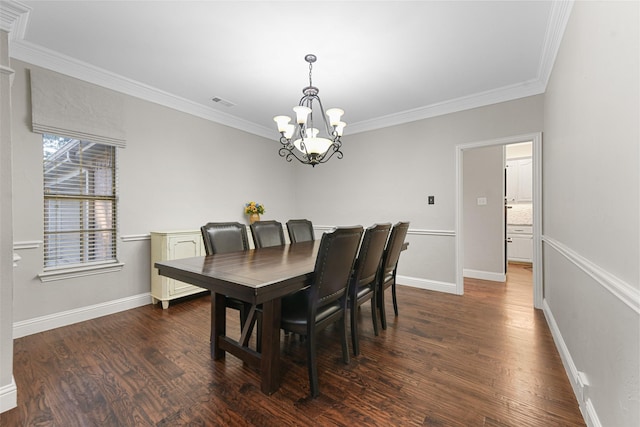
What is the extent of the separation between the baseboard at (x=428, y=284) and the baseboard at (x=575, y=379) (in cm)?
123

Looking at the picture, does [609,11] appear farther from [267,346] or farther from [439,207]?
[439,207]

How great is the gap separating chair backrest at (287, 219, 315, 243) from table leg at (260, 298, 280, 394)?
5.47ft

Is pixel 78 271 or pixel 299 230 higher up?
pixel 299 230

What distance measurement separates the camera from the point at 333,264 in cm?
172

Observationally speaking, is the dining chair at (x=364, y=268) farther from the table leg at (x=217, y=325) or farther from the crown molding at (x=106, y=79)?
the crown molding at (x=106, y=79)

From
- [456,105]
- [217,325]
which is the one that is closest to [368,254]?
[217,325]

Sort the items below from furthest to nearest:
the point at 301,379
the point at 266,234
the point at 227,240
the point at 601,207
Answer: the point at 266,234
the point at 227,240
the point at 301,379
the point at 601,207

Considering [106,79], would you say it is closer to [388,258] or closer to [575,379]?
[388,258]

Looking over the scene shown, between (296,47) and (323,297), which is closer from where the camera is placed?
(323,297)

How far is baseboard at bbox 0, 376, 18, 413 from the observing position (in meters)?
1.50

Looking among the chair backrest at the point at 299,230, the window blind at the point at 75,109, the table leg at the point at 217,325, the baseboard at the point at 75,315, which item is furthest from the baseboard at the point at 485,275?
the window blind at the point at 75,109

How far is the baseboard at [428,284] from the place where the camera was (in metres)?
3.69

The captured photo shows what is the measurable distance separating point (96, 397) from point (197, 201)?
8.45 feet

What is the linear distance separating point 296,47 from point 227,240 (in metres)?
1.86
